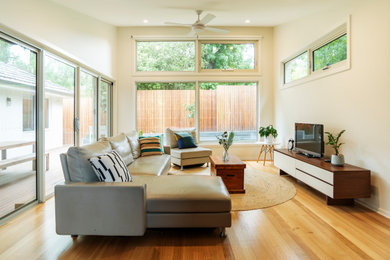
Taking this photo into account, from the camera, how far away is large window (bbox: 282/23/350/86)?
343 cm

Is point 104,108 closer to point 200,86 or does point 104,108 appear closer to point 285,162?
point 200,86

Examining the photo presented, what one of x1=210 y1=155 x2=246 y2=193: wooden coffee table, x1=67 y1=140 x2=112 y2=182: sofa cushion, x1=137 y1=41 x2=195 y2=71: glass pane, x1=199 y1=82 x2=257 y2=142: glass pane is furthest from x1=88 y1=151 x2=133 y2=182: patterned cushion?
x1=137 y1=41 x2=195 y2=71: glass pane

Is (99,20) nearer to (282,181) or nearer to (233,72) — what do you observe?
(233,72)

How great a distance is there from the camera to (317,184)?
10.1 feet

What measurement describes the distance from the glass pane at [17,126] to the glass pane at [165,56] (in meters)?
3.22

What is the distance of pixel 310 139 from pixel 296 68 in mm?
1879

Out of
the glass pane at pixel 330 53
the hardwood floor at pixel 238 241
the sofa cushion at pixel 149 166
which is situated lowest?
the hardwood floor at pixel 238 241

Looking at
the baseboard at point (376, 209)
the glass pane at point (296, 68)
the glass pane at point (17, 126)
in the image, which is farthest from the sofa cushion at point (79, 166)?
the glass pane at point (296, 68)

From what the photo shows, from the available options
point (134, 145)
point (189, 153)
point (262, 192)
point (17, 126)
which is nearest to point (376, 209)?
point (262, 192)

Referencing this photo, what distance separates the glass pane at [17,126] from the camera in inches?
95.1

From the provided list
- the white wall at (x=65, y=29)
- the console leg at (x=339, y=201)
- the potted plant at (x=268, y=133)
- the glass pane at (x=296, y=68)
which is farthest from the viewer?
the potted plant at (x=268, y=133)

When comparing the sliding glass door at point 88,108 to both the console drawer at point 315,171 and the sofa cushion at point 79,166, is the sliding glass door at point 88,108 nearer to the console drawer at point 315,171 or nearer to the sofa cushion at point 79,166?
the sofa cushion at point 79,166

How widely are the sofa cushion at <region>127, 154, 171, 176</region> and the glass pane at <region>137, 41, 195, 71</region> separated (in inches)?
116

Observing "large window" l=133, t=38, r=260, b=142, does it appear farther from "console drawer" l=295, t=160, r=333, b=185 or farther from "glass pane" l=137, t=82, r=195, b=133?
"console drawer" l=295, t=160, r=333, b=185
